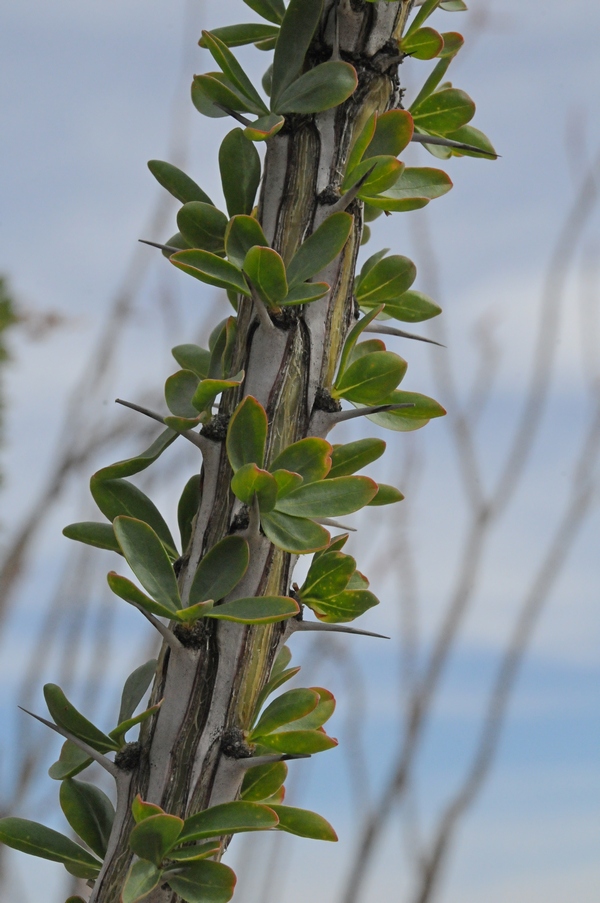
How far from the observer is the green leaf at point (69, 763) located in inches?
18.0

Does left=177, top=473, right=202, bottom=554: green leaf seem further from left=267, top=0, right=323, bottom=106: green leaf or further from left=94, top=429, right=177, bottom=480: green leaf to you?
left=267, top=0, right=323, bottom=106: green leaf

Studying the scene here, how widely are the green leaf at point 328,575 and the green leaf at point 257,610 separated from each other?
0.07 meters

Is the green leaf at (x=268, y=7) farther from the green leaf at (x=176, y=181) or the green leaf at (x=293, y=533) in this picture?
the green leaf at (x=293, y=533)

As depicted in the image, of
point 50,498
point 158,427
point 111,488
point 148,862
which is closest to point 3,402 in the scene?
point 50,498

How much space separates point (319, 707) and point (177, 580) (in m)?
0.11

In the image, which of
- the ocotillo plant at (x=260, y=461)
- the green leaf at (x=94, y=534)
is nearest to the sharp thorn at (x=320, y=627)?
the ocotillo plant at (x=260, y=461)

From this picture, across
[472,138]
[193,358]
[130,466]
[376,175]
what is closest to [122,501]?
[130,466]

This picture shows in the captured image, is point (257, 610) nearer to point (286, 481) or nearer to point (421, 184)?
point (286, 481)

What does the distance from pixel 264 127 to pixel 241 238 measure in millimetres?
71

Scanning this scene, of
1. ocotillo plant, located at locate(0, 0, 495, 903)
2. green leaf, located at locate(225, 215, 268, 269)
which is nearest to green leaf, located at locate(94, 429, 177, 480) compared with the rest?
ocotillo plant, located at locate(0, 0, 495, 903)

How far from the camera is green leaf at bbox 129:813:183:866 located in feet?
1.24

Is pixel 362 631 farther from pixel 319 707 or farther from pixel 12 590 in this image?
pixel 12 590

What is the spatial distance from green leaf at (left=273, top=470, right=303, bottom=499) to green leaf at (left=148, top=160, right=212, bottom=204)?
0.21 meters

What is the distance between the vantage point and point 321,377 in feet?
1.54
